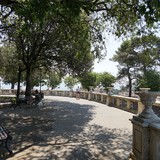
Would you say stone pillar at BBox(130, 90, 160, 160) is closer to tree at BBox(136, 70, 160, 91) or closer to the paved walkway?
the paved walkway

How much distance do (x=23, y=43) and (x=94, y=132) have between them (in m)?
15.0

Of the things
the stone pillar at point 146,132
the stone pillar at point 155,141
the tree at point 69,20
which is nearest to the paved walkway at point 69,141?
the stone pillar at point 146,132

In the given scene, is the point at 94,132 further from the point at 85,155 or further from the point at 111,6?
the point at 111,6

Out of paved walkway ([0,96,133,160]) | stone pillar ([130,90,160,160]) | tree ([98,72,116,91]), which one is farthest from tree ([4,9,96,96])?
tree ([98,72,116,91])

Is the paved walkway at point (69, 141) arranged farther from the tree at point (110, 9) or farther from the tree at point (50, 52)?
the tree at point (50, 52)

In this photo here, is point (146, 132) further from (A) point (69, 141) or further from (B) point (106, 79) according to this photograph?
(B) point (106, 79)

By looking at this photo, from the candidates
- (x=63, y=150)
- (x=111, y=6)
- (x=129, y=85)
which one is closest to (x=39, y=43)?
(x=111, y=6)

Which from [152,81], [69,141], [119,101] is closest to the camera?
[69,141]

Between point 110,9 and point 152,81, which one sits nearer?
point 110,9

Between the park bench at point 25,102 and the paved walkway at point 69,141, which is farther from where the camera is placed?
the park bench at point 25,102

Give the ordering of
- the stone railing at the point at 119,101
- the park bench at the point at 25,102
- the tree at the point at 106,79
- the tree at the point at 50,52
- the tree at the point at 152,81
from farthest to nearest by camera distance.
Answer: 1. the tree at the point at 106,79
2. the tree at the point at 152,81
3. the tree at the point at 50,52
4. the park bench at the point at 25,102
5. the stone railing at the point at 119,101

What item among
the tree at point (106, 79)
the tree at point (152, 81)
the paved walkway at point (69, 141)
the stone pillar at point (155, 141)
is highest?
the tree at point (106, 79)

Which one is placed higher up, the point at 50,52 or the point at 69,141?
the point at 50,52

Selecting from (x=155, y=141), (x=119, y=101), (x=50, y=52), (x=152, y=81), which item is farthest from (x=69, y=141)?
(x=152, y=81)
